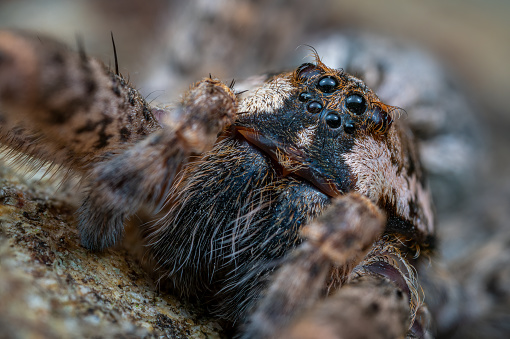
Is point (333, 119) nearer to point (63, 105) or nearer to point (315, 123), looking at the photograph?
point (315, 123)

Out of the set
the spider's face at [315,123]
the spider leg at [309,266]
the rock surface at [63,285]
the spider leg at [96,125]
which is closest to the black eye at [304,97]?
the spider's face at [315,123]

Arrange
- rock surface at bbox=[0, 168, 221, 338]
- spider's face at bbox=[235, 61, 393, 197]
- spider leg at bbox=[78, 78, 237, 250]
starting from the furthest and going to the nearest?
spider's face at bbox=[235, 61, 393, 197], spider leg at bbox=[78, 78, 237, 250], rock surface at bbox=[0, 168, 221, 338]

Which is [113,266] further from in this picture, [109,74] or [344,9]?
[344,9]

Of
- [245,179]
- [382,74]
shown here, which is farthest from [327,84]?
[382,74]

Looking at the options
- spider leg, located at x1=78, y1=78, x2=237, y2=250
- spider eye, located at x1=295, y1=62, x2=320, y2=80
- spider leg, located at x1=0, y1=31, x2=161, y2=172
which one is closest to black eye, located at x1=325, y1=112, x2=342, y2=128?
spider eye, located at x1=295, y1=62, x2=320, y2=80

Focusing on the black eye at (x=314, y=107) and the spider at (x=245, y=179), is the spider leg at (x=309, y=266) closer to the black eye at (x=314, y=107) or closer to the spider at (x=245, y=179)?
the spider at (x=245, y=179)

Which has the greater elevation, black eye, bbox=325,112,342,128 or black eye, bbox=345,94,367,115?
black eye, bbox=345,94,367,115

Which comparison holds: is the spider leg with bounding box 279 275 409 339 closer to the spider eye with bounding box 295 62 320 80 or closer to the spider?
the spider
